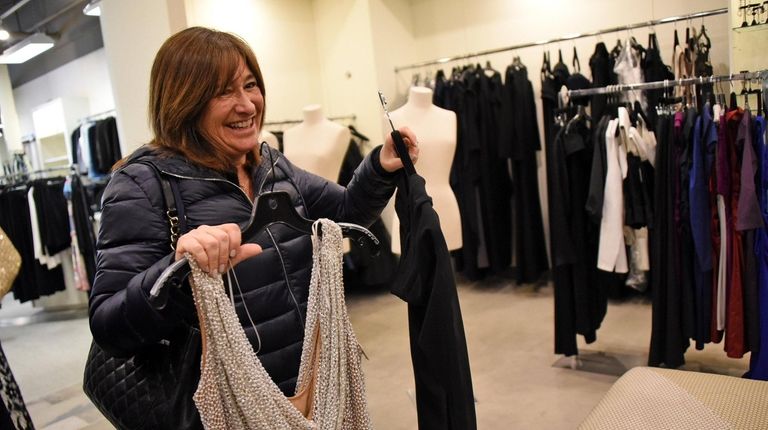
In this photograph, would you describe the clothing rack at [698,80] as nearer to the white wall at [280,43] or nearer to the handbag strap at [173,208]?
the handbag strap at [173,208]

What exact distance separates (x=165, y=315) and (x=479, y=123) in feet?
12.6

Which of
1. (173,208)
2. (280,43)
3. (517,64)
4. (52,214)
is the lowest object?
(52,214)

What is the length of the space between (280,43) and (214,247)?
4.20 meters

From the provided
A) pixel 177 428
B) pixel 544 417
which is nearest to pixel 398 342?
pixel 544 417

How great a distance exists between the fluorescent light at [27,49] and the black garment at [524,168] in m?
3.03

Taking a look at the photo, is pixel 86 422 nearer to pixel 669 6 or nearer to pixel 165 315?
pixel 165 315

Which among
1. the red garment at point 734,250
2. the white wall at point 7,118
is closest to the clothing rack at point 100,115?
the white wall at point 7,118

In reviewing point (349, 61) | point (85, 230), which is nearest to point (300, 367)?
point (85, 230)

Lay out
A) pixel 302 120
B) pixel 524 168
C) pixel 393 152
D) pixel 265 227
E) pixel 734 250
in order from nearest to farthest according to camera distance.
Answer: pixel 265 227 → pixel 393 152 → pixel 734 250 → pixel 524 168 → pixel 302 120

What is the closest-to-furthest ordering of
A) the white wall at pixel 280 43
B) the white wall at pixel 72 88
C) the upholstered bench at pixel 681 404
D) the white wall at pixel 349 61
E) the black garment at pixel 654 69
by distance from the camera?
the upholstered bench at pixel 681 404
the white wall at pixel 72 88
the black garment at pixel 654 69
the white wall at pixel 280 43
the white wall at pixel 349 61

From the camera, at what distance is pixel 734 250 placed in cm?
245

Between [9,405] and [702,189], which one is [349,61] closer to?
[702,189]

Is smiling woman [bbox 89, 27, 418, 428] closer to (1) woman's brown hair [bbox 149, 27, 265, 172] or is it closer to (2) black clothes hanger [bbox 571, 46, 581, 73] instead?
(1) woman's brown hair [bbox 149, 27, 265, 172]

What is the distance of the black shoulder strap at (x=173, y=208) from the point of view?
1074 millimetres
